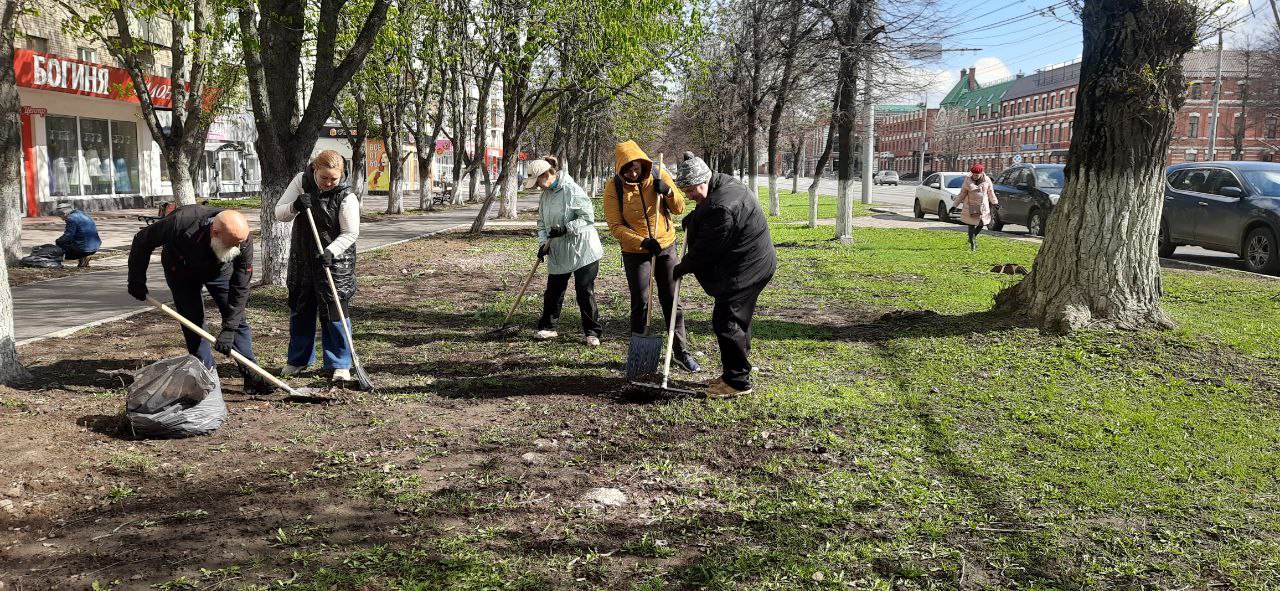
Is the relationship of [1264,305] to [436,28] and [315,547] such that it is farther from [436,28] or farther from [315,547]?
[436,28]

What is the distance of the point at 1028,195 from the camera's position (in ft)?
62.2

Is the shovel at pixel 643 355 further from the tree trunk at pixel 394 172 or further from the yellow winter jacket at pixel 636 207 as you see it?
the tree trunk at pixel 394 172

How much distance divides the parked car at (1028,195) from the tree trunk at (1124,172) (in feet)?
37.9

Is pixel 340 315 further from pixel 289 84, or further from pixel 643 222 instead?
pixel 289 84

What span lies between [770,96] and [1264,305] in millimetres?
17152

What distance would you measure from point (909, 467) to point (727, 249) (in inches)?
65.6

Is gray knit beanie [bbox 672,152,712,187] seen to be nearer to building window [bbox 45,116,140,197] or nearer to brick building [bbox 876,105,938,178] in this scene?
building window [bbox 45,116,140,197]

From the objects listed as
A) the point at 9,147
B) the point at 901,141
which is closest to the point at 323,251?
the point at 9,147

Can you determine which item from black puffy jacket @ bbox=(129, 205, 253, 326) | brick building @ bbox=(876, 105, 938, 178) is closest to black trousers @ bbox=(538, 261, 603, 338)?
black puffy jacket @ bbox=(129, 205, 253, 326)

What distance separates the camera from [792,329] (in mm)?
8031

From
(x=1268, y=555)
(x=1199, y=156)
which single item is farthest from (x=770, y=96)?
(x=1199, y=156)

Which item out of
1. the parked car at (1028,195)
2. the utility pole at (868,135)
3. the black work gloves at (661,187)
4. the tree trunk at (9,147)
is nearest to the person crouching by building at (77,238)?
the tree trunk at (9,147)

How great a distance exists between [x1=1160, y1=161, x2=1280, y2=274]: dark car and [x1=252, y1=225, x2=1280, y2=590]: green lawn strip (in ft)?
16.0

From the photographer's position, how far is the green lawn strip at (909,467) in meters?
3.34
